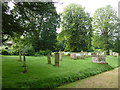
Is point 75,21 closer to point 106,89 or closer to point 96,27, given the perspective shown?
point 96,27

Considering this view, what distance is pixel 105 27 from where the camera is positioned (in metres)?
24.6

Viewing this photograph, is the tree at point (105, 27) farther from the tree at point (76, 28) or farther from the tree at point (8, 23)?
the tree at point (8, 23)

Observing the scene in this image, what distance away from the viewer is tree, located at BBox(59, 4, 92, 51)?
22359 mm

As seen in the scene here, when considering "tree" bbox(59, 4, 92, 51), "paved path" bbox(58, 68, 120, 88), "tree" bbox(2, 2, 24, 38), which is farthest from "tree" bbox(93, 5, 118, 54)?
"tree" bbox(2, 2, 24, 38)

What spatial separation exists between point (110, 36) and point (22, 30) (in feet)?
67.4

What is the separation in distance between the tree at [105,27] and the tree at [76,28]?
2175mm

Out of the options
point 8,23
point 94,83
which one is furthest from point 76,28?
point 94,83

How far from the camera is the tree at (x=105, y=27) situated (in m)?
23.3

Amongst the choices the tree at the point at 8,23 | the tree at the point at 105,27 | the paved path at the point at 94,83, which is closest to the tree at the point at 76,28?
the tree at the point at 105,27

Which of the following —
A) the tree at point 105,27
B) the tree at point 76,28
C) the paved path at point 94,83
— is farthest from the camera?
the tree at point 105,27

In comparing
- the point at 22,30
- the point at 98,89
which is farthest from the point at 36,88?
the point at 22,30

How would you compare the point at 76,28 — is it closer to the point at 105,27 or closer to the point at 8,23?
the point at 105,27

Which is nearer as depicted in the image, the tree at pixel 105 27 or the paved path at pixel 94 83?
the paved path at pixel 94 83

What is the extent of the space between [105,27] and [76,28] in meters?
6.98
